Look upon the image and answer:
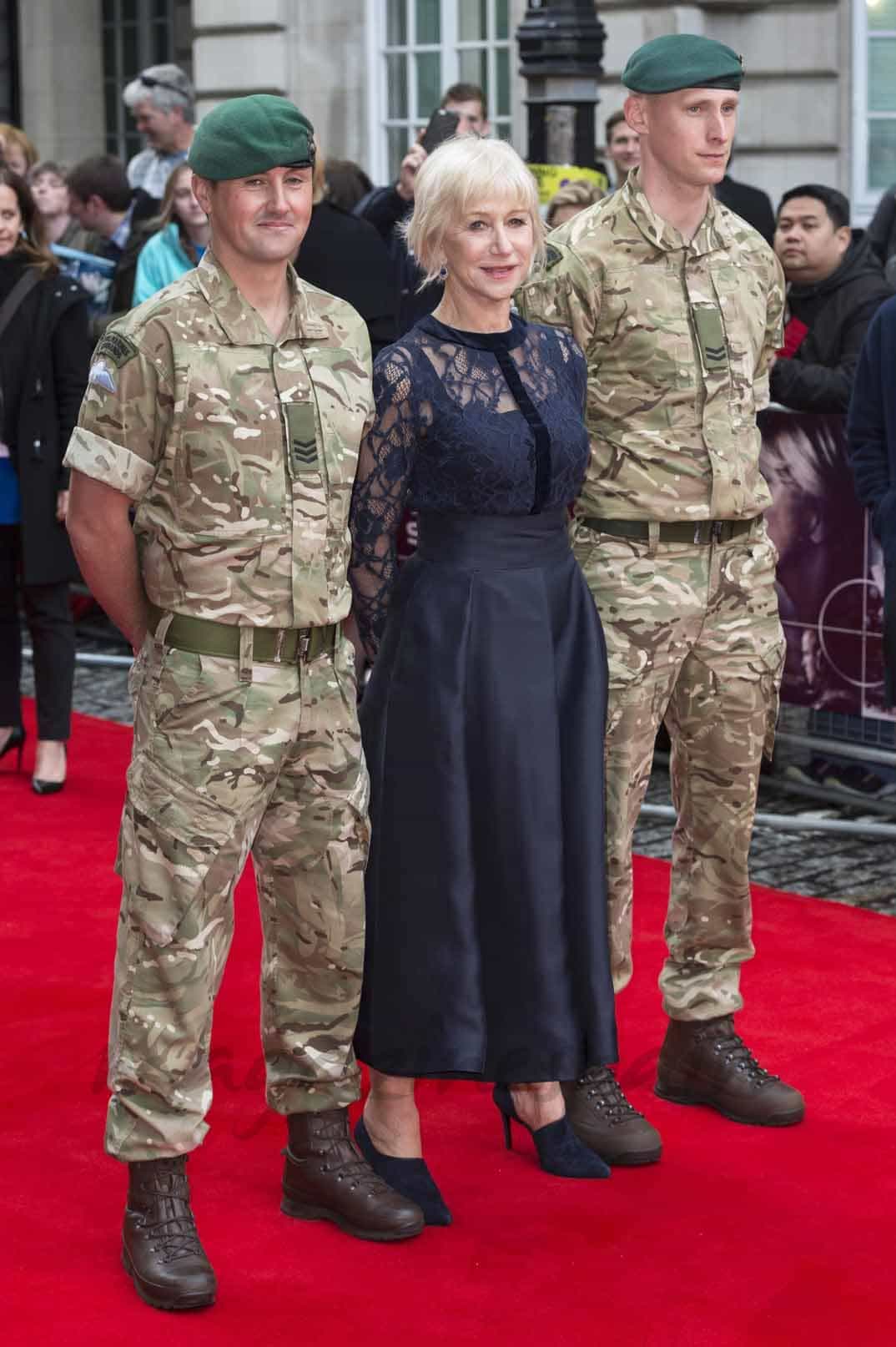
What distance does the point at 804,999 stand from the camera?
223 inches

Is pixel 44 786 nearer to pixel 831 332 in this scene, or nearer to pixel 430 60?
pixel 831 332

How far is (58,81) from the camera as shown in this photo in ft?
62.2

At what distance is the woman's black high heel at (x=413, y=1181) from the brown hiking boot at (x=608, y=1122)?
393 mm

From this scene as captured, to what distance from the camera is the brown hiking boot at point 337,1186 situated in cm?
425

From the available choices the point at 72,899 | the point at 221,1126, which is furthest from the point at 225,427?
the point at 72,899

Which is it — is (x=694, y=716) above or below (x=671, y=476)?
below

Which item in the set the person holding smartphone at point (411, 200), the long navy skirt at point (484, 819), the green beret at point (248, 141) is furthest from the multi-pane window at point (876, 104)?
the green beret at point (248, 141)

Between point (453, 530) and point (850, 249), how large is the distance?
13.3 ft

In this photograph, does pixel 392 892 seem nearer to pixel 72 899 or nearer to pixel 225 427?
pixel 225 427

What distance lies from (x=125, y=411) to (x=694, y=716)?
1600mm

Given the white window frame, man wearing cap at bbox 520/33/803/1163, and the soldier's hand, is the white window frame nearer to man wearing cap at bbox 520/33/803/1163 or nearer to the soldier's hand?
the soldier's hand

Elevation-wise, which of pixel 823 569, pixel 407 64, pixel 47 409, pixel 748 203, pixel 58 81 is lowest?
pixel 823 569

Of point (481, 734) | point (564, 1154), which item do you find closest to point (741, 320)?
point (481, 734)

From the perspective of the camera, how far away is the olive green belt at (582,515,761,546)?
15.4 ft
